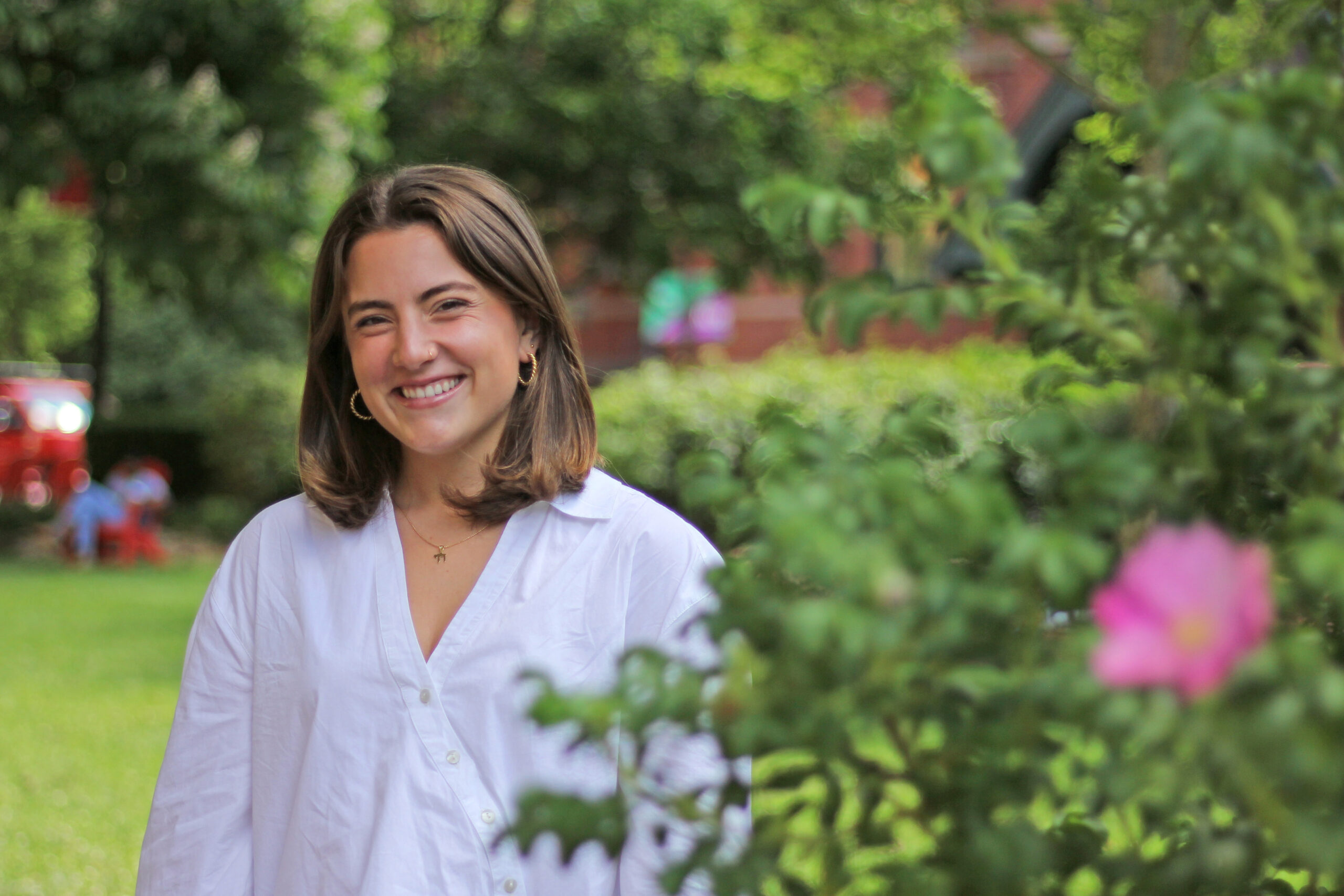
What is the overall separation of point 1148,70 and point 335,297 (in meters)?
7.48

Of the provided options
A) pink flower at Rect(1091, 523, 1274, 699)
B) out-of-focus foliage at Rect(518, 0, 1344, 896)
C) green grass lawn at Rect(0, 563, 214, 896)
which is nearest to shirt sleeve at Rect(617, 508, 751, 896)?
out-of-focus foliage at Rect(518, 0, 1344, 896)

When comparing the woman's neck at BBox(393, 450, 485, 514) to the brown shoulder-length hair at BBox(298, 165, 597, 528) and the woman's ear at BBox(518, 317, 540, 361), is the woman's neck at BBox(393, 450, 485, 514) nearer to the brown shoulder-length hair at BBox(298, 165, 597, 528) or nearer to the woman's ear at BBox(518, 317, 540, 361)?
the brown shoulder-length hair at BBox(298, 165, 597, 528)

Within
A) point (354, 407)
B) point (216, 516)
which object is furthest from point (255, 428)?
point (354, 407)

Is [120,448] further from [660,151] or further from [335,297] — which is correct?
[335,297]

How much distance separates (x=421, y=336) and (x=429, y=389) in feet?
0.26

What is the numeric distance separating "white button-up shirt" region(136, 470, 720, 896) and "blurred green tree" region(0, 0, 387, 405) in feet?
14.8

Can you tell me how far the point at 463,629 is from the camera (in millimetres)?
1912

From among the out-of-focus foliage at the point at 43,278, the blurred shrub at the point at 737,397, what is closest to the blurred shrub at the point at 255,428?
the out-of-focus foliage at the point at 43,278

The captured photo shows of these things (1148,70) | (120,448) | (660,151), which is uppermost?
(1148,70)

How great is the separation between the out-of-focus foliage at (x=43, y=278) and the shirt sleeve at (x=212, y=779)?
24891 mm

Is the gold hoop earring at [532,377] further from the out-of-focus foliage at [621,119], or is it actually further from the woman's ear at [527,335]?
the out-of-focus foliage at [621,119]

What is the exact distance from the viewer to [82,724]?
812 centimetres

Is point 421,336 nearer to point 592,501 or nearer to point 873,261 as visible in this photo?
point 592,501


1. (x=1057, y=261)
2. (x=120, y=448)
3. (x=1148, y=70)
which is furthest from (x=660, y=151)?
(x=1057, y=261)
